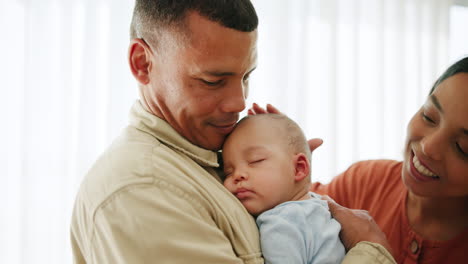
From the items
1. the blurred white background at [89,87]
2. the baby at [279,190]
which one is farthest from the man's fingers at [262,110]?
the blurred white background at [89,87]

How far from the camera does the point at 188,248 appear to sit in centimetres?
101

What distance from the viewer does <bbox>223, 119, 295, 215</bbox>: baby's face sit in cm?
130

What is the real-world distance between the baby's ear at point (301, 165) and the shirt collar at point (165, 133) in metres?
0.27

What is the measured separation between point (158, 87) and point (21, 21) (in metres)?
1.98

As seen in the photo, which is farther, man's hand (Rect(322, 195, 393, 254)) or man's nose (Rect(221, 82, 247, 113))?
man's hand (Rect(322, 195, 393, 254))

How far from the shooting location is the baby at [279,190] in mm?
1200

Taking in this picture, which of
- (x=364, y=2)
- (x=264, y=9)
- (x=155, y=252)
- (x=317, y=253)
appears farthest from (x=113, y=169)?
(x=364, y=2)

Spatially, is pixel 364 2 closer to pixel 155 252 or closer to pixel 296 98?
pixel 296 98

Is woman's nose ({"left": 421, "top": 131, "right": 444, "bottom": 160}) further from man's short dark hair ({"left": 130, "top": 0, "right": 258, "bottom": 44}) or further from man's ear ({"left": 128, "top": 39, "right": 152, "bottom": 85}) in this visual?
man's ear ({"left": 128, "top": 39, "right": 152, "bottom": 85})

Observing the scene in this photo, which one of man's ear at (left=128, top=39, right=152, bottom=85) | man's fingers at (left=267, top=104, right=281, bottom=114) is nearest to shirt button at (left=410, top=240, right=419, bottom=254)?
man's fingers at (left=267, top=104, right=281, bottom=114)

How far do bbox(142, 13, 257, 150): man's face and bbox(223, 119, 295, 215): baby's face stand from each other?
82 millimetres

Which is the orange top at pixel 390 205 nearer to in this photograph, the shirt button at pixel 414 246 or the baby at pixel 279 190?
the shirt button at pixel 414 246

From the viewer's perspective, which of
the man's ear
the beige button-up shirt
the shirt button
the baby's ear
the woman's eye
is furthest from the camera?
the shirt button

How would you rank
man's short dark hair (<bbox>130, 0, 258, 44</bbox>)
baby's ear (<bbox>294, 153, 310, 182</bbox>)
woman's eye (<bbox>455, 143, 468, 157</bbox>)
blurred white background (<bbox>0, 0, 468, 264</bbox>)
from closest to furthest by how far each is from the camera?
man's short dark hair (<bbox>130, 0, 258, 44</bbox>), baby's ear (<bbox>294, 153, 310, 182</bbox>), woman's eye (<bbox>455, 143, 468, 157</bbox>), blurred white background (<bbox>0, 0, 468, 264</bbox>)
